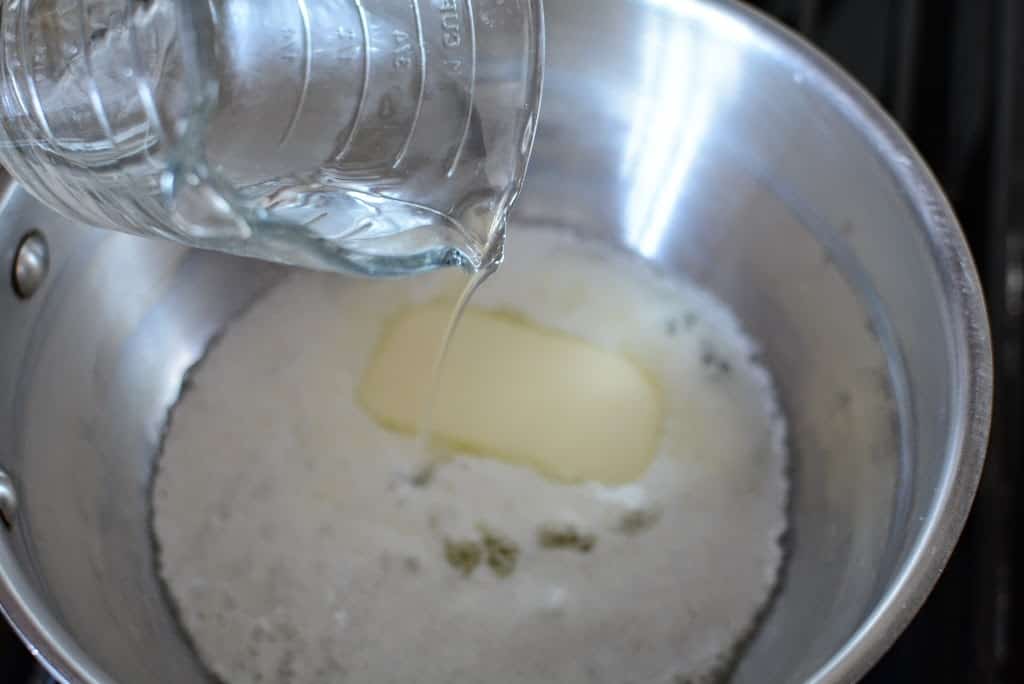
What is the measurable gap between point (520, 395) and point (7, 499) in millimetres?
420

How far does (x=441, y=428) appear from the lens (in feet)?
3.08

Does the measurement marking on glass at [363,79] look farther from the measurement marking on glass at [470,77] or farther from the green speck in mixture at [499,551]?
the green speck in mixture at [499,551]

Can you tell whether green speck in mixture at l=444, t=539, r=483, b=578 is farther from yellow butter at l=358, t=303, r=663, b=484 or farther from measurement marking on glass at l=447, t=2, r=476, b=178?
measurement marking on glass at l=447, t=2, r=476, b=178

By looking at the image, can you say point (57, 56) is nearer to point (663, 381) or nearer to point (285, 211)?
point (285, 211)

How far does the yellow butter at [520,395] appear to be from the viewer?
927 mm

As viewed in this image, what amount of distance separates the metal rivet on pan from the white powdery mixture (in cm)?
16

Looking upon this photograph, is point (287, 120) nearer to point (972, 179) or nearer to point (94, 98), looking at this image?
point (94, 98)

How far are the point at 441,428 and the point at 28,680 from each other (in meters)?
0.37

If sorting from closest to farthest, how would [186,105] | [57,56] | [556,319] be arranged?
1. [186,105]
2. [57,56]
3. [556,319]

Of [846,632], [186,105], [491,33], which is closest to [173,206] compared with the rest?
[186,105]

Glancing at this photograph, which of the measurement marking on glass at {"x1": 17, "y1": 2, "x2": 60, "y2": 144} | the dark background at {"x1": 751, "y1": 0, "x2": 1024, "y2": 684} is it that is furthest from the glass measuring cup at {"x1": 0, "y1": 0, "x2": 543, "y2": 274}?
the dark background at {"x1": 751, "y1": 0, "x2": 1024, "y2": 684}

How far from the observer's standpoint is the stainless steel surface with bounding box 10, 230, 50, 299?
79 cm

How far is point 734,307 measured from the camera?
3.36 feet

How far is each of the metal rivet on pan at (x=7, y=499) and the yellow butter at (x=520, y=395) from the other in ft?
1.00
